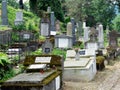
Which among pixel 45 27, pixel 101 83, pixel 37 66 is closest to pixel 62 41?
pixel 45 27

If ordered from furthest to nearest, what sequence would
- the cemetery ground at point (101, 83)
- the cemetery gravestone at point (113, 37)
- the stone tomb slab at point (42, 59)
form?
the cemetery gravestone at point (113, 37), the cemetery ground at point (101, 83), the stone tomb slab at point (42, 59)

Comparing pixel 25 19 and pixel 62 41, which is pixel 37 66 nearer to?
pixel 62 41

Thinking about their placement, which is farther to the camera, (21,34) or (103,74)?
(21,34)

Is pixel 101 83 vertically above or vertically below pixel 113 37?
below

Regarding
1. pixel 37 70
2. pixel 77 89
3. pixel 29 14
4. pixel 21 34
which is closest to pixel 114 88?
pixel 77 89

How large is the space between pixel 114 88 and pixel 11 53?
5.48 m

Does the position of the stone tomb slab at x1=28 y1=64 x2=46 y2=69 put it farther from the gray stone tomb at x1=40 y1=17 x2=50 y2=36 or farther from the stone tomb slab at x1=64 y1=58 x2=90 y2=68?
the gray stone tomb at x1=40 y1=17 x2=50 y2=36

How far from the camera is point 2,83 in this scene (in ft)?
38.2

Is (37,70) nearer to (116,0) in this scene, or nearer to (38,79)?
(38,79)

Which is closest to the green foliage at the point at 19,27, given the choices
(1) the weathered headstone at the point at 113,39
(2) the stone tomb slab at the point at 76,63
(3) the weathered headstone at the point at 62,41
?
(3) the weathered headstone at the point at 62,41

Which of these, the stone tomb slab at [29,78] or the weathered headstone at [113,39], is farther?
the weathered headstone at [113,39]

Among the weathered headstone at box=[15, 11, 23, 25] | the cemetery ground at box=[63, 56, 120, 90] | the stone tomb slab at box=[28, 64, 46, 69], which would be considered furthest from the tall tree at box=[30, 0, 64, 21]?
the stone tomb slab at box=[28, 64, 46, 69]

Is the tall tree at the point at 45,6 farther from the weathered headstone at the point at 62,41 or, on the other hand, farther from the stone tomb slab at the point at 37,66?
the stone tomb slab at the point at 37,66

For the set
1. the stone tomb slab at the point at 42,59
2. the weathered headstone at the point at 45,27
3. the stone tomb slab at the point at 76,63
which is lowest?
the stone tomb slab at the point at 76,63
